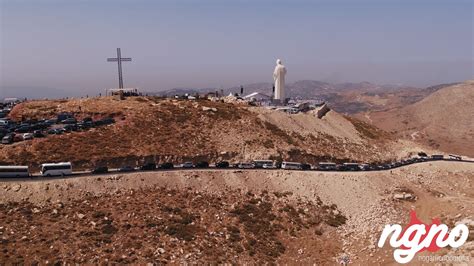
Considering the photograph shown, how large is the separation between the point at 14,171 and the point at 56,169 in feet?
14.8

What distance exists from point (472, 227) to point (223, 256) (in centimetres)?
2573

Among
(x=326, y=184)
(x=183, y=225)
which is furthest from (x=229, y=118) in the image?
(x=183, y=225)

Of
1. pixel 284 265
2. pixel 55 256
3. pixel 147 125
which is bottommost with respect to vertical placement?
pixel 284 265

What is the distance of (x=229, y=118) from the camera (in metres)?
75.2

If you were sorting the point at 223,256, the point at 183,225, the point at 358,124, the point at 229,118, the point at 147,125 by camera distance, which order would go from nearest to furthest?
the point at 223,256 < the point at 183,225 < the point at 147,125 < the point at 229,118 < the point at 358,124

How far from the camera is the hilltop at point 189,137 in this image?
5803 centimetres

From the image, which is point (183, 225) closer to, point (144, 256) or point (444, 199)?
point (144, 256)

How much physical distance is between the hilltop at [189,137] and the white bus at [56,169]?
486cm

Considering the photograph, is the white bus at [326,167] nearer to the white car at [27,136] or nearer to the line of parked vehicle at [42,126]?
the line of parked vehicle at [42,126]

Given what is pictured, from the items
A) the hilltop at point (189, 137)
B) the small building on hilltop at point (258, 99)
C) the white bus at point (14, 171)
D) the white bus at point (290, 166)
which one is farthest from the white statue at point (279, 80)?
the white bus at point (14, 171)

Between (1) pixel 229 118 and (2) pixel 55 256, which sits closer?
(2) pixel 55 256

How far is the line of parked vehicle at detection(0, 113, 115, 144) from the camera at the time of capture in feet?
198

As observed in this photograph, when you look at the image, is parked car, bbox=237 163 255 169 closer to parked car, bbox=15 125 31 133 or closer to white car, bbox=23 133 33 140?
white car, bbox=23 133 33 140

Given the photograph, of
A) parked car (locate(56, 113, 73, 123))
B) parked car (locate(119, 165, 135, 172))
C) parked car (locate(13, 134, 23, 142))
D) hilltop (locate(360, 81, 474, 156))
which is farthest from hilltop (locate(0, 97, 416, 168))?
hilltop (locate(360, 81, 474, 156))
